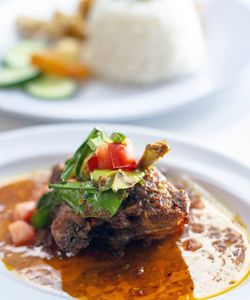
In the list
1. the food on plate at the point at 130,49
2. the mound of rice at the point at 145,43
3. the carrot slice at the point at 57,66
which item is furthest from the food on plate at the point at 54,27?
the carrot slice at the point at 57,66

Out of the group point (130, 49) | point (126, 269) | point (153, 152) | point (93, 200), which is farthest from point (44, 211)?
point (130, 49)

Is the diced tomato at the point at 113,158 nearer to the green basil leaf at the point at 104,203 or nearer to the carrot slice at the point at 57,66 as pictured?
the green basil leaf at the point at 104,203

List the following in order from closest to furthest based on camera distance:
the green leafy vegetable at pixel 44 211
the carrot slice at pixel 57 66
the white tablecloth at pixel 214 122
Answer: the green leafy vegetable at pixel 44 211 < the white tablecloth at pixel 214 122 < the carrot slice at pixel 57 66

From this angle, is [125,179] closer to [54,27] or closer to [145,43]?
[145,43]

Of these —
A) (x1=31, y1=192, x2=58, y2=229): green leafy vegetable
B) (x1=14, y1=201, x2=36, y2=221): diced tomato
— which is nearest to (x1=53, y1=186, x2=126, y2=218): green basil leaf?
(x1=31, y1=192, x2=58, y2=229): green leafy vegetable

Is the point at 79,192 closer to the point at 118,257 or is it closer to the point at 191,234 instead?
the point at 118,257

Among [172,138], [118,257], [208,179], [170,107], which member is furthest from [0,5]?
[118,257]

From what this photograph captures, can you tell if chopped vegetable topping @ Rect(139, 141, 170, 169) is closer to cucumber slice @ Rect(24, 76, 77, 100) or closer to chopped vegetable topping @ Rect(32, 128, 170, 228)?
chopped vegetable topping @ Rect(32, 128, 170, 228)
